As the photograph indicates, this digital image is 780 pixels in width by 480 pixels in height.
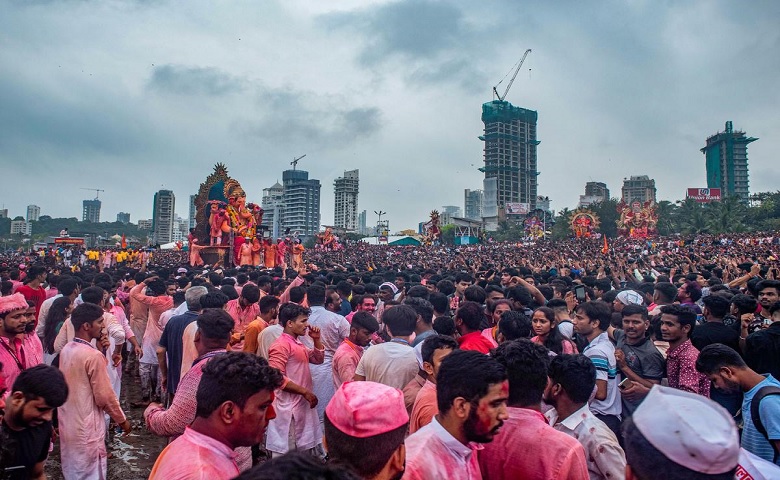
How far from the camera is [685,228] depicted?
60.3 m

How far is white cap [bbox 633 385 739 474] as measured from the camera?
1493 millimetres

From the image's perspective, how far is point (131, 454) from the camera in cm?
585

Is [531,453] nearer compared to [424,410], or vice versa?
[531,453]

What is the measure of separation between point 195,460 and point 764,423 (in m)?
3.05

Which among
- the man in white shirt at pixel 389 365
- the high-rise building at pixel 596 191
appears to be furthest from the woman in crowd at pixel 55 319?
the high-rise building at pixel 596 191

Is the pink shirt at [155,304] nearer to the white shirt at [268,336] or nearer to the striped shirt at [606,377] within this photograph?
the white shirt at [268,336]

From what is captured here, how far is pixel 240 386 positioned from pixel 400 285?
7845 millimetres

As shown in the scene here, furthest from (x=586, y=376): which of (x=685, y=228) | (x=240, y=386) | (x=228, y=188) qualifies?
(x=685, y=228)

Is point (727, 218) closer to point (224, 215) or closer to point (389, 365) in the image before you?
point (224, 215)

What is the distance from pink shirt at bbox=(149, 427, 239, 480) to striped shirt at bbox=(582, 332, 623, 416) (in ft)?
9.11

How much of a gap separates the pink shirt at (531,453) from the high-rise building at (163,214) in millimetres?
133544

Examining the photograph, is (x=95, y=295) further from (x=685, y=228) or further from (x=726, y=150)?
(x=726, y=150)

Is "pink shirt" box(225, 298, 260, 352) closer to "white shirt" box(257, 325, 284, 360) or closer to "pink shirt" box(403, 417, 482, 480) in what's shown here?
"white shirt" box(257, 325, 284, 360)

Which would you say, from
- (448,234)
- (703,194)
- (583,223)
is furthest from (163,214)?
(703,194)
